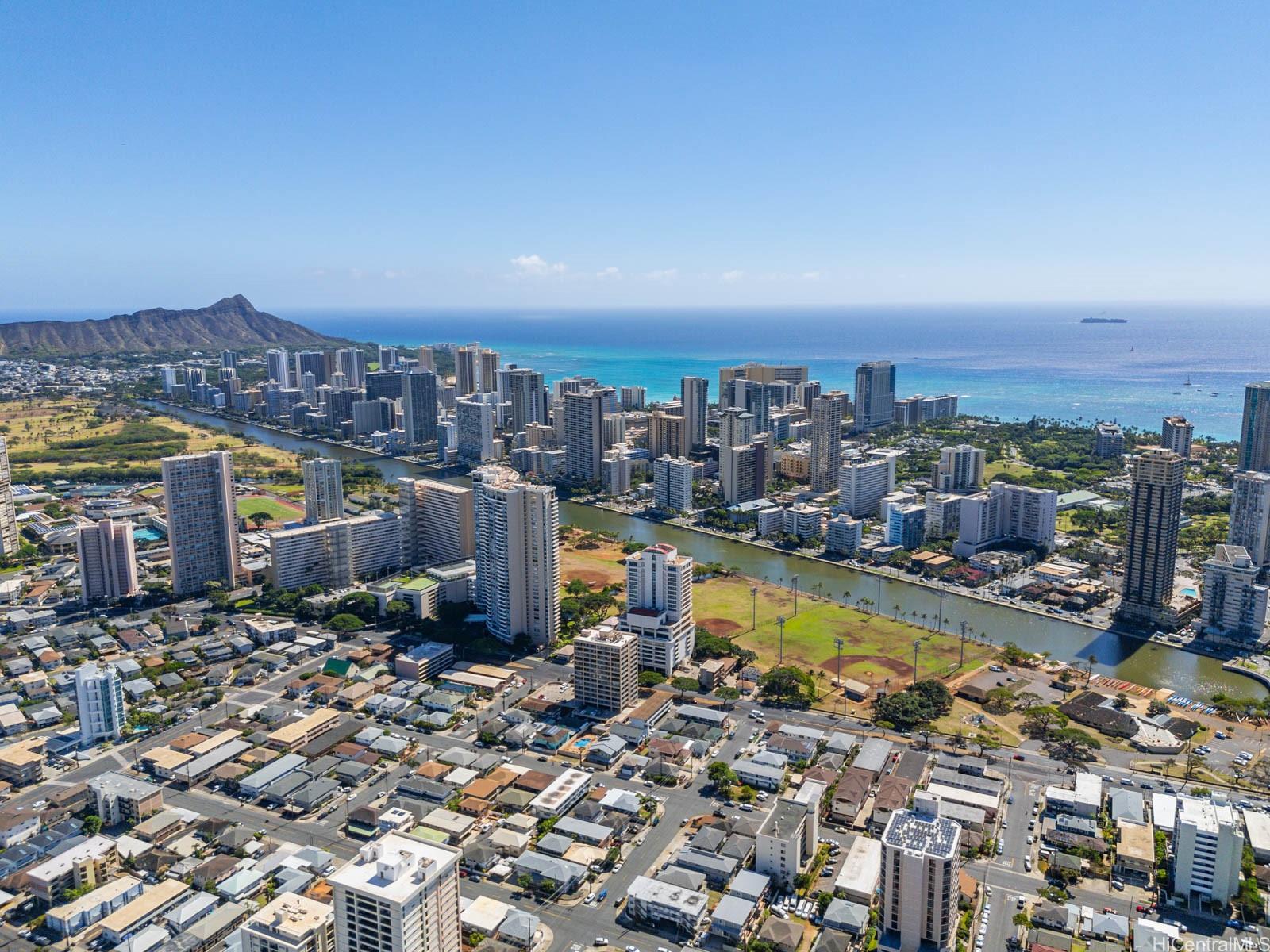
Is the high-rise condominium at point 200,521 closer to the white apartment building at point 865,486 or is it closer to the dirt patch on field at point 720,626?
the dirt patch on field at point 720,626

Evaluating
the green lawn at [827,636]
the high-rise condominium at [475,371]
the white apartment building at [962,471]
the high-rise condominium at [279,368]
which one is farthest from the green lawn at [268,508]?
the high-rise condominium at [279,368]

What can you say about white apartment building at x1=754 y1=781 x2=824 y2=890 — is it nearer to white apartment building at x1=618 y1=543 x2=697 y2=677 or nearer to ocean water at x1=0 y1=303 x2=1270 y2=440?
white apartment building at x1=618 y1=543 x2=697 y2=677

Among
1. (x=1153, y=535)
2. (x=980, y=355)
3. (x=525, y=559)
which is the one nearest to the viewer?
(x=525, y=559)

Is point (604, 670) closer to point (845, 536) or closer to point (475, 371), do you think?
point (845, 536)

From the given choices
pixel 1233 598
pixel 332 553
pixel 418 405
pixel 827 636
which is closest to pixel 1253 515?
pixel 1233 598

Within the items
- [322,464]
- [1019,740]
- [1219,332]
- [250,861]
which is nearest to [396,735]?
[250,861]

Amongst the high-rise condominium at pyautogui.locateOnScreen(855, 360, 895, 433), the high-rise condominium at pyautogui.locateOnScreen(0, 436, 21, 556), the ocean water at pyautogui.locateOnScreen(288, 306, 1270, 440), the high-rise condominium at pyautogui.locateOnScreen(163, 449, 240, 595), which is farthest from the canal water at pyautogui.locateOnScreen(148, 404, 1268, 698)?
the ocean water at pyautogui.locateOnScreen(288, 306, 1270, 440)

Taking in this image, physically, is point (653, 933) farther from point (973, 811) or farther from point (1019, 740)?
point (1019, 740)
